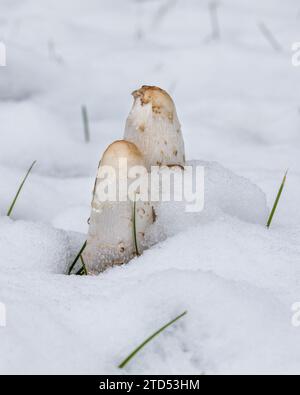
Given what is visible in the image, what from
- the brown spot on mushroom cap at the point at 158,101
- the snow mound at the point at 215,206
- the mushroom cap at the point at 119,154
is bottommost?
the snow mound at the point at 215,206

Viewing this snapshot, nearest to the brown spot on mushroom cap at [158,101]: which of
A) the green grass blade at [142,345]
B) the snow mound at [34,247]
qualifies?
→ the snow mound at [34,247]

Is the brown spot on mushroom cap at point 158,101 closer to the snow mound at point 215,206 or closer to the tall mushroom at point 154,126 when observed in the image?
the tall mushroom at point 154,126

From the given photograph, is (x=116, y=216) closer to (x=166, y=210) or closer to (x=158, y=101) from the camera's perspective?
(x=166, y=210)

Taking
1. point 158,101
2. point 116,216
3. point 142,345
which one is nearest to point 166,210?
point 116,216

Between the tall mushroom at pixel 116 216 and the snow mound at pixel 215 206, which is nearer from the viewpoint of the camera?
the tall mushroom at pixel 116 216

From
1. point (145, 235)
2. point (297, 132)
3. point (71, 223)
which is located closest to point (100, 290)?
point (145, 235)

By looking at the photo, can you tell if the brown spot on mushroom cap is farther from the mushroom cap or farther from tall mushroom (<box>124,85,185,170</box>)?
the mushroom cap

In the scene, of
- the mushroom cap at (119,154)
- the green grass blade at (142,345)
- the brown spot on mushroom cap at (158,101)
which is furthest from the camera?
the brown spot on mushroom cap at (158,101)
